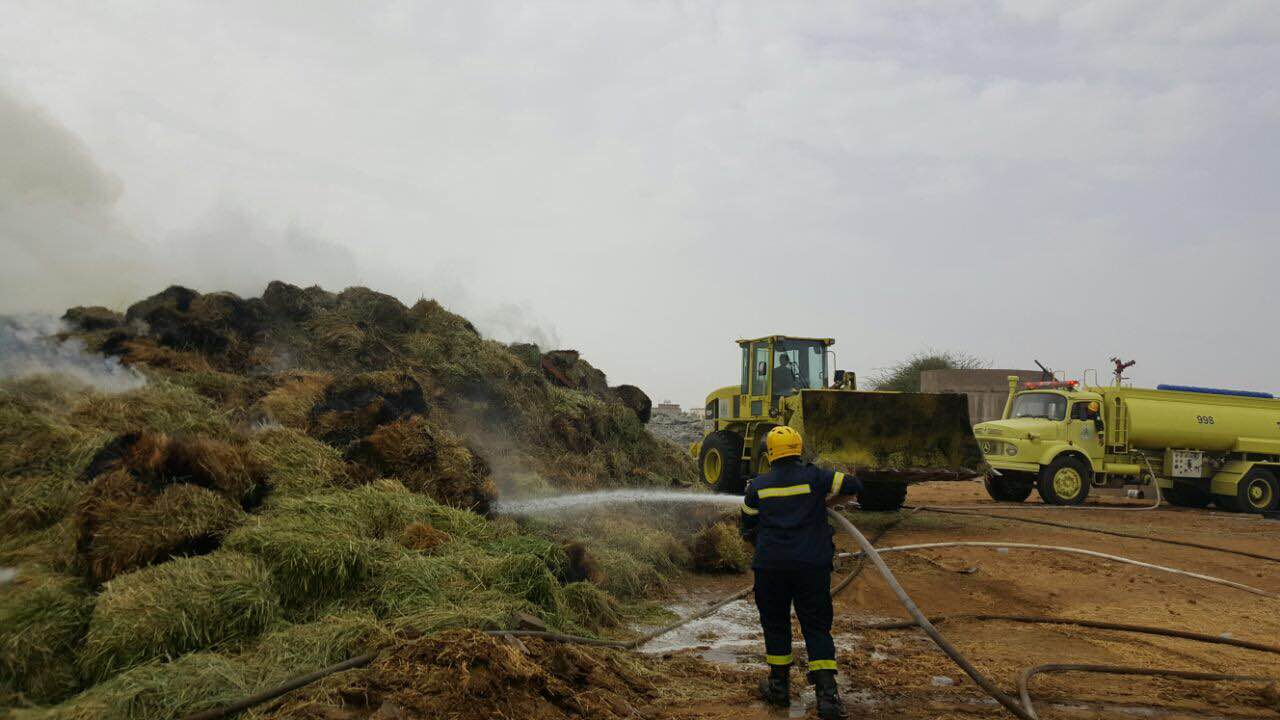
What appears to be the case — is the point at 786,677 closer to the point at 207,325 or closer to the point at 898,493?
the point at 898,493

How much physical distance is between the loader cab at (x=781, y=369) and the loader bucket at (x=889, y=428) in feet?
4.46

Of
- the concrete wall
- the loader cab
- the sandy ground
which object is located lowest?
the sandy ground

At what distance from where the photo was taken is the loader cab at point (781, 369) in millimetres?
13797

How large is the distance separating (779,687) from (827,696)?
0.37 m

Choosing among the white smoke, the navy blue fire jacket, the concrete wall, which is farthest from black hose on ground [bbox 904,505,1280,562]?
the concrete wall

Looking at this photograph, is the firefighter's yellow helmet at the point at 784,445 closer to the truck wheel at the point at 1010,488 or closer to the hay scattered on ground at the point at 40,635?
the hay scattered on ground at the point at 40,635

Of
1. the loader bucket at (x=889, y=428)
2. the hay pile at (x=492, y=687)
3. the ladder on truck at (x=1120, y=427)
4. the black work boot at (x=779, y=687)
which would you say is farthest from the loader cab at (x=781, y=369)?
the black work boot at (x=779, y=687)

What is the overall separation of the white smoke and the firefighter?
23.8 ft

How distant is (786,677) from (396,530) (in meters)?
3.48

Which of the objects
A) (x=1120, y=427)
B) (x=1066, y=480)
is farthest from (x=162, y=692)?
(x=1120, y=427)

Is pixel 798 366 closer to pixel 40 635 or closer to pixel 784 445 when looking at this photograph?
pixel 784 445

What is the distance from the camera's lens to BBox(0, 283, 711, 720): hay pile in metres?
4.79

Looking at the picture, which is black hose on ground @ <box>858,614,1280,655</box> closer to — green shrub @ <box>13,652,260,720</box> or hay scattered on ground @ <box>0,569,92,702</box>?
green shrub @ <box>13,652,260,720</box>

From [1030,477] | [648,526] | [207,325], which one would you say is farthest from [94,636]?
[1030,477]
